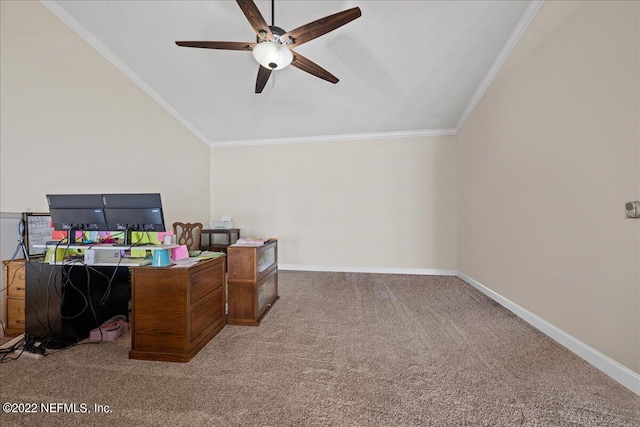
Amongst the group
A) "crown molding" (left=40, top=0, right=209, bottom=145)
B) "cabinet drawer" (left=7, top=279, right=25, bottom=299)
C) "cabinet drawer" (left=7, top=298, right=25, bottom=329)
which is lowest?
"cabinet drawer" (left=7, top=298, right=25, bottom=329)

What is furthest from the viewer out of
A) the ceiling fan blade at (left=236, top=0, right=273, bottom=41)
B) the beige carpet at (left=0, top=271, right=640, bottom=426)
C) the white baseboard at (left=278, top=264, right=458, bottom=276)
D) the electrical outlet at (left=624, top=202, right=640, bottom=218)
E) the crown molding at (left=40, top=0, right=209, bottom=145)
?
the white baseboard at (left=278, top=264, right=458, bottom=276)

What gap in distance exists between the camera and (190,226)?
12.2 feet

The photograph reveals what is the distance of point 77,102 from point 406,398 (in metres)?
4.08

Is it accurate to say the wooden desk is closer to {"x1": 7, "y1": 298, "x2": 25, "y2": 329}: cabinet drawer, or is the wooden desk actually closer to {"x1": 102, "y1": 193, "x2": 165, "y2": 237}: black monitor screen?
{"x1": 7, "y1": 298, "x2": 25, "y2": 329}: cabinet drawer

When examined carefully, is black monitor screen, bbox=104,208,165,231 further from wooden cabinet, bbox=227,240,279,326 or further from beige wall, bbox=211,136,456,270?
beige wall, bbox=211,136,456,270

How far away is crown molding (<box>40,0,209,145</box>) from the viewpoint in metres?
2.34

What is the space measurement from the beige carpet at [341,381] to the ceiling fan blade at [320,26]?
241cm

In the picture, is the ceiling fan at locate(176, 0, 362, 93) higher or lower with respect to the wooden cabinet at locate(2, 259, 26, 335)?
higher

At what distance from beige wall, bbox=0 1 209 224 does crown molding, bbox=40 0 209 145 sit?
5cm

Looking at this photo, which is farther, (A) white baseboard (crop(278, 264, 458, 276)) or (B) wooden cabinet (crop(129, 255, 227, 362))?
(A) white baseboard (crop(278, 264, 458, 276))

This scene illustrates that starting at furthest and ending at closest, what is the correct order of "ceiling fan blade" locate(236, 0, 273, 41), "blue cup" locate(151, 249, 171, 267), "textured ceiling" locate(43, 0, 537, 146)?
1. "textured ceiling" locate(43, 0, 537, 146)
2. "blue cup" locate(151, 249, 171, 267)
3. "ceiling fan blade" locate(236, 0, 273, 41)

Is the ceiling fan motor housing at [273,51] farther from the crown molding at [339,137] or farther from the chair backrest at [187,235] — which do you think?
the chair backrest at [187,235]

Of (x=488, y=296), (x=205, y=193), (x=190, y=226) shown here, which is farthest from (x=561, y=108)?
(x=205, y=193)

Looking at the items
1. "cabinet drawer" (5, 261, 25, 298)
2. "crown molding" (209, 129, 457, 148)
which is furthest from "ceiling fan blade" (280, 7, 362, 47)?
"cabinet drawer" (5, 261, 25, 298)
